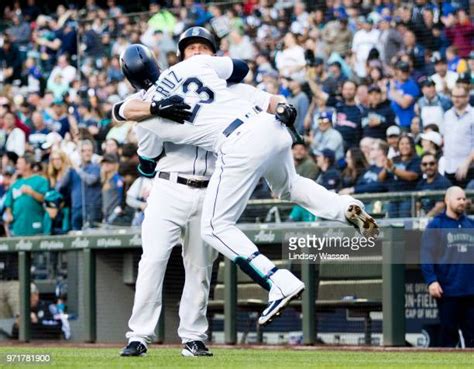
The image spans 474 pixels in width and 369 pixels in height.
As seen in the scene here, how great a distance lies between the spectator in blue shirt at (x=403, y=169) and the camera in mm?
11836

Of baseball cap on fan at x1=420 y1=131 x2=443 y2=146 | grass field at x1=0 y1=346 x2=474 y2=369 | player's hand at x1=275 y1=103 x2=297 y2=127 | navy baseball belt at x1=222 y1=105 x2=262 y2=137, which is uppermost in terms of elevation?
baseball cap on fan at x1=420 y1=131 x2=443 y2=146

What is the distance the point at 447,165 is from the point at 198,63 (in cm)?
498

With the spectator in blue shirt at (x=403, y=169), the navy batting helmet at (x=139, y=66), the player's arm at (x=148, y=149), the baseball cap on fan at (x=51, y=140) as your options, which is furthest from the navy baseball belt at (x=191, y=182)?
the baseball cap on fan at (x=51, y=140)

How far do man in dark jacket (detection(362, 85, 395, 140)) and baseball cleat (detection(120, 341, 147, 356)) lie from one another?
5.58m

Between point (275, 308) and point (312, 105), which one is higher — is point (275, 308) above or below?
below

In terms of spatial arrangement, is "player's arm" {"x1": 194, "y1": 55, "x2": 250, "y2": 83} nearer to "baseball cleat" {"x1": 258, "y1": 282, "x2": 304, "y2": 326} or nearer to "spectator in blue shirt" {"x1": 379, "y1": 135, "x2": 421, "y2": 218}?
"baseball cleat" {"x1": 258, "y1": 282, "x2": 304, "y2": 326}

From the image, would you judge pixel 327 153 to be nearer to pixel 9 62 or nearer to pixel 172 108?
pixel 172 108

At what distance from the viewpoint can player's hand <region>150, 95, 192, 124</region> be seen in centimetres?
727

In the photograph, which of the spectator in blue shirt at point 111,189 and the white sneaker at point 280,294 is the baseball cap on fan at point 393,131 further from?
the white sneaker at point 280,294

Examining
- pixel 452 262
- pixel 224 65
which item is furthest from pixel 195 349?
pixel 452 262

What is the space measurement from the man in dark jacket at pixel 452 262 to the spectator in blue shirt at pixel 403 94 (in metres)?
2.55

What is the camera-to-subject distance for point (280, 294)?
677 centimetres

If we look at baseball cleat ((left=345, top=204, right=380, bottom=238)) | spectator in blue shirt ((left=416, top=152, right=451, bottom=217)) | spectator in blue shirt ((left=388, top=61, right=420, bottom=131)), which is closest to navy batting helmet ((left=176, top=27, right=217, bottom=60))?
baseball cleat ((left=345, top=204, right=380, bottom=238))

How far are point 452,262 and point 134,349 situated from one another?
3642mm
